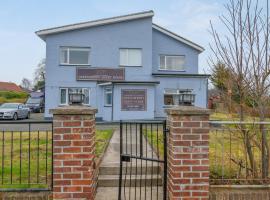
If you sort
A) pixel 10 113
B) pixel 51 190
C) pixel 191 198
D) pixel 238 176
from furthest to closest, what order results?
pixel 10 113 → pixel 238 176 → pixel 51 190 → pixel 191 198

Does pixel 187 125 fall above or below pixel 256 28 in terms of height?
below

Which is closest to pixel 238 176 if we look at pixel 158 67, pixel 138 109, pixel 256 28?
pixel 256 28

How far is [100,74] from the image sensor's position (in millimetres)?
20188

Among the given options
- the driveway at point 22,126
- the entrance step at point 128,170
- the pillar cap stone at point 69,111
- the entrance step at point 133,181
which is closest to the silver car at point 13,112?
the driveway at point 22,126

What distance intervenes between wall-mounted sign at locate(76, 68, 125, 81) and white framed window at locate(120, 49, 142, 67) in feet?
2.06

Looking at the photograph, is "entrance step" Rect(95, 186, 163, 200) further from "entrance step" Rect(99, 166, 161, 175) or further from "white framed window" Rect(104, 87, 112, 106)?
"white framed window" Rect(104, 87, 112, 106)

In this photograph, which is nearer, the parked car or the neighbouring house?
the neighbouring house

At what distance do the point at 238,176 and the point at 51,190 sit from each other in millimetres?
2789

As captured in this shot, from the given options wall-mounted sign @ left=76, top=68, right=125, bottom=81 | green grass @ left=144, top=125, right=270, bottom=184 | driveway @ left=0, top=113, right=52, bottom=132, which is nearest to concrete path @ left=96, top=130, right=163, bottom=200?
green grass @ left=144, top=125, right=270, bottom=184

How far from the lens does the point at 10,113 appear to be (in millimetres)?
21703

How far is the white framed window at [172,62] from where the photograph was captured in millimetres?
22156

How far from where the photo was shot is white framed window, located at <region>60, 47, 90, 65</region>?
20.0 metres

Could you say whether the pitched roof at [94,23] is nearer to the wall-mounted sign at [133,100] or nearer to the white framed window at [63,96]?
the white framed window at [63,96]

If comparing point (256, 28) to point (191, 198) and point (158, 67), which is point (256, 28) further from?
point (158, 67)
